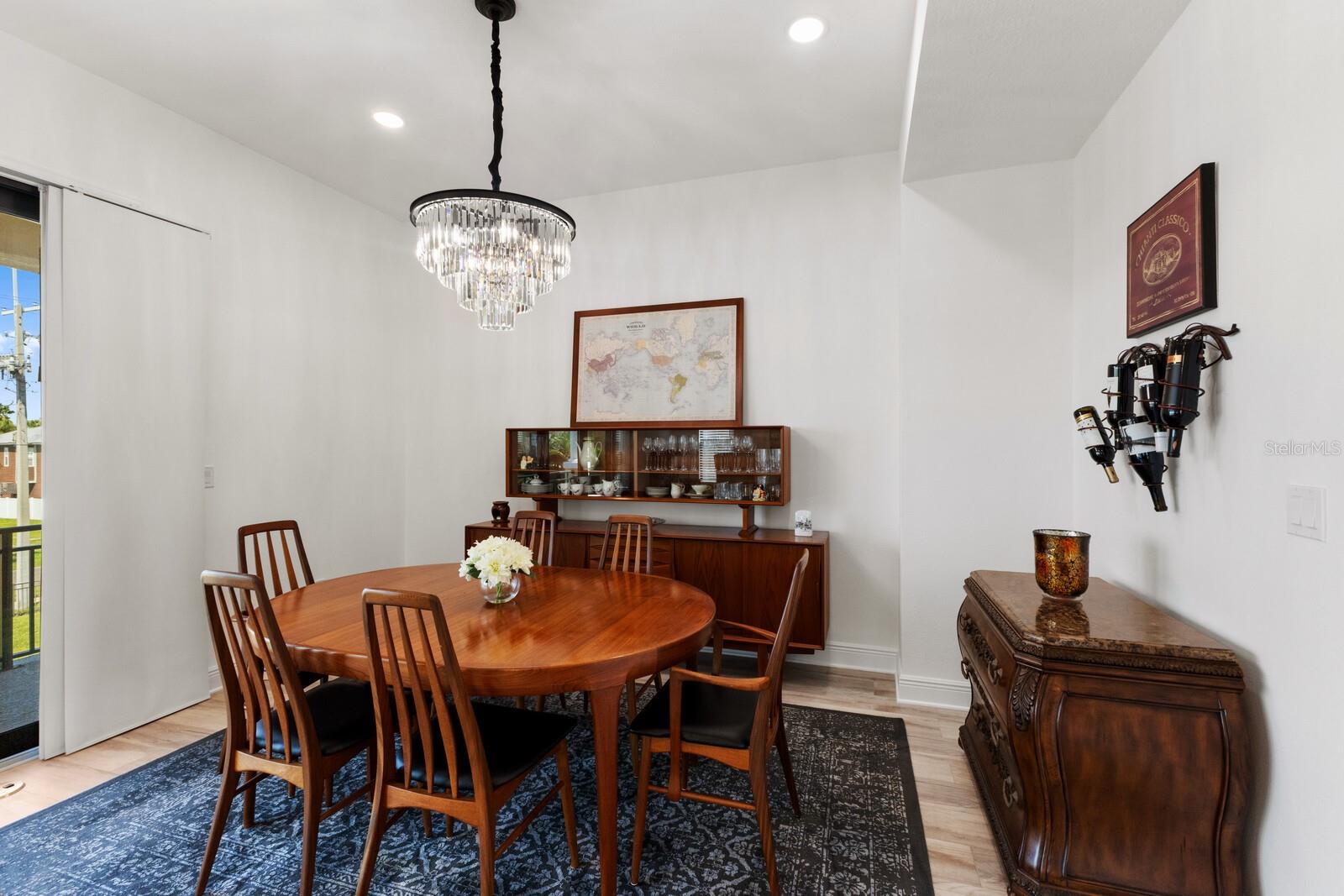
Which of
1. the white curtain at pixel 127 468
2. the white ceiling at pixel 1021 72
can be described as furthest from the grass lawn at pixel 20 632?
the white ceiling at pixel 1021 72

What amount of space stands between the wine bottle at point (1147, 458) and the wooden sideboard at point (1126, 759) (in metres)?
0.44

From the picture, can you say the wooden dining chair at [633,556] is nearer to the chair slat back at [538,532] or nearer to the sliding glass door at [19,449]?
the chair slat back at [538,532]

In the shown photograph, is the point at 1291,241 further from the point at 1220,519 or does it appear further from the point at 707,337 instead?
the point at 707,337

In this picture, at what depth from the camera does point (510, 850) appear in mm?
2064

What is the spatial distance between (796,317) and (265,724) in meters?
3.24

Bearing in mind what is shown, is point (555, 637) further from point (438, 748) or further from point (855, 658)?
point (855, 658)

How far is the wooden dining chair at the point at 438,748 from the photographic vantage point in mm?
1558

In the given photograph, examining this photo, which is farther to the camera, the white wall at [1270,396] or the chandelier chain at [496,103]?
the chandelier chain at [496,103]

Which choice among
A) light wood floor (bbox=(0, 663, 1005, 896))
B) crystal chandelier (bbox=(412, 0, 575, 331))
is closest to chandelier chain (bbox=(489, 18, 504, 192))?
crystal chandelier (bbox=(412, 0, 575, 331))

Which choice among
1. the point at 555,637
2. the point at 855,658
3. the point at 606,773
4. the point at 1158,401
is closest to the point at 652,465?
the point at 855,658

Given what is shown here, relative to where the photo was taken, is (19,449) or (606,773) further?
(19,449)

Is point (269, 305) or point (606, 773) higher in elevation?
point (269, 305)

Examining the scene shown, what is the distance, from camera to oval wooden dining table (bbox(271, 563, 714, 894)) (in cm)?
171

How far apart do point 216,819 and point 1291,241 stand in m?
3.25
